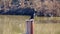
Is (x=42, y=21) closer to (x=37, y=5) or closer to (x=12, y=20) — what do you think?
(x=37, y=5)

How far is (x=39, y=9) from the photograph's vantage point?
2.11m

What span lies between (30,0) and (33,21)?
313 mm

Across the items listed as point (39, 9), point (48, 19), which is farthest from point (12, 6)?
point (48, 19)

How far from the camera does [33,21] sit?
80.1 inches

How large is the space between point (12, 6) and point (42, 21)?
1.61 feet

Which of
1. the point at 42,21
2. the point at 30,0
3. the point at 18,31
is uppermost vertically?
the point at 30,0

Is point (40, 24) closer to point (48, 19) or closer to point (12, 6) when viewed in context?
point (48, 19)

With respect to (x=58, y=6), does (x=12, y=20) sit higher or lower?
Result: lower

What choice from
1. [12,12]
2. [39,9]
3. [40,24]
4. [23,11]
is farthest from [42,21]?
[12,12]

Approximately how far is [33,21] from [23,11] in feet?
0.72

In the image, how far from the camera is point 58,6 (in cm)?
210

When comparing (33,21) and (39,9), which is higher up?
(39,9)

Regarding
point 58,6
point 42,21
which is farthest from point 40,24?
point 58,6

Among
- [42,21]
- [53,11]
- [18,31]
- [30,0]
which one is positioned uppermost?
[30,0]
